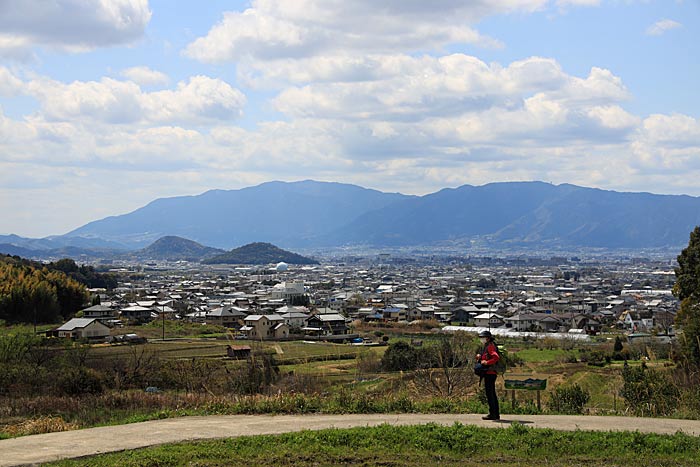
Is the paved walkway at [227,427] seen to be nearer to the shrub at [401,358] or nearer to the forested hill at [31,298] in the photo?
the shrub at [401,358]

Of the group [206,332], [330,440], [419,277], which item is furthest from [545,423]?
[419,277]

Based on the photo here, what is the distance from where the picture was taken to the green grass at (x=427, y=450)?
26.5 ft

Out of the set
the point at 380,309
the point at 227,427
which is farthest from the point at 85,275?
the point at 227,427

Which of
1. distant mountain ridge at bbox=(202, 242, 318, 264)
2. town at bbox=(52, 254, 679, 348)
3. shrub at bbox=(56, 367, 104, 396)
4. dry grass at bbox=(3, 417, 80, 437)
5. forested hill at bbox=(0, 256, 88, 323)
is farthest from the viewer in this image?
distant mountain ridge at bbox=(202, 242, 318, 264)

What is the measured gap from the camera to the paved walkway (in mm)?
8664

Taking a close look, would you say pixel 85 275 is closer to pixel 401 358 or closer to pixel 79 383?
pixel 401 358

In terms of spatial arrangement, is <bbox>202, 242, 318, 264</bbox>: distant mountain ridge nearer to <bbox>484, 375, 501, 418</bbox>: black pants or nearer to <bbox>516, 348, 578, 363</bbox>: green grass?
<bbox>516, 348, 578, 363</bbox>: green grass

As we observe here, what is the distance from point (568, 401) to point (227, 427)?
19.5ft

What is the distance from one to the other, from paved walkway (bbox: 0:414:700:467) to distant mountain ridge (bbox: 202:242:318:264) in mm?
154465

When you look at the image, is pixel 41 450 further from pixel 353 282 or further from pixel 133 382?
pixel 353 282

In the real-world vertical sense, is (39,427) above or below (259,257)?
above

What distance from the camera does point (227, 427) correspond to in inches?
383

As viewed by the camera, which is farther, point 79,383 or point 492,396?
point 79,383

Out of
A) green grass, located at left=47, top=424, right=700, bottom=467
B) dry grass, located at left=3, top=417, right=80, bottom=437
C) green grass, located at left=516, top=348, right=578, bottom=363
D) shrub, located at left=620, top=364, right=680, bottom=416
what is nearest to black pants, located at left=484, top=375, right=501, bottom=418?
green grass, located at left=47, top=424, right=700, bottom=467
